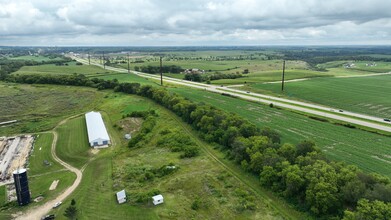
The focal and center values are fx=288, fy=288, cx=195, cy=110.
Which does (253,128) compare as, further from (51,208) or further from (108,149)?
(51,208)

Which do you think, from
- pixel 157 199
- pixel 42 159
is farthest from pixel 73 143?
pixel 157 199

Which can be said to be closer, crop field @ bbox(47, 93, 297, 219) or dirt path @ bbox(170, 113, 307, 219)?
dirt path @ bbox(170, 113, 307, 219)

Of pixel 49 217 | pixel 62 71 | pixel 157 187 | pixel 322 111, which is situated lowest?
pixel 49 217

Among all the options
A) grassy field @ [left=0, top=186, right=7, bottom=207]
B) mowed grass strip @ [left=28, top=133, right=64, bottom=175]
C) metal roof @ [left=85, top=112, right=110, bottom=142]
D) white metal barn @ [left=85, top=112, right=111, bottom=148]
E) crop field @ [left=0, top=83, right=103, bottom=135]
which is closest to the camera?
grassy field @ [left=0, top=186, right=7, bottom=207]

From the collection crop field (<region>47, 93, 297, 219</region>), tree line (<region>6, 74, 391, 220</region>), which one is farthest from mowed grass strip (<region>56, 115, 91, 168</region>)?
tree line (<region>6, 74, 391, 220</region>)

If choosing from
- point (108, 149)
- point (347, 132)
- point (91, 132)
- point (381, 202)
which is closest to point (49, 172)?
point (108, 149)

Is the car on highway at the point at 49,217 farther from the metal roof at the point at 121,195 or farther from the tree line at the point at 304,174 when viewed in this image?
the tree line at the point at 304,174

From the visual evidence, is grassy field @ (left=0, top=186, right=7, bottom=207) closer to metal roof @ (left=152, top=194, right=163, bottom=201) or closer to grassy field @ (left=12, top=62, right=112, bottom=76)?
metal roof @ (left=152, top=194, right=163, bottom=201)

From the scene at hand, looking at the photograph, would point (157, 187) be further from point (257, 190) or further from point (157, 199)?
point (257, 190)
